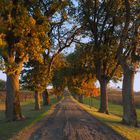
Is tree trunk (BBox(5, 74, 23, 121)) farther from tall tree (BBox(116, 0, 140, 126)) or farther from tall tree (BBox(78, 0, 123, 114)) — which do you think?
tall tree (BBox(78, 0, 123, 114))

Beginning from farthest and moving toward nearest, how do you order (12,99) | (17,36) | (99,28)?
(99,28)
(12,99)
(17,36)

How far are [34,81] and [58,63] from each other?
2135 centimetres

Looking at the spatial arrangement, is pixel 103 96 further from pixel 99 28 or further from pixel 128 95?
pixel 128 95

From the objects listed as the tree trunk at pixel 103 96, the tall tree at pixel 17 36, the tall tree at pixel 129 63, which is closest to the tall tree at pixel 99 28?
the tree trunk at pixel 103 96

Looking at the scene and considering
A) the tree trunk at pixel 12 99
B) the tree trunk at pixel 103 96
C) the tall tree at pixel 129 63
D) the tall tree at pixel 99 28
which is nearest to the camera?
the tall tree at pixel 129 63

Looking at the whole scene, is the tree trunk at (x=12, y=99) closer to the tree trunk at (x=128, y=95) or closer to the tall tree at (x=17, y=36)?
the tall tree at (x=17, y=36)

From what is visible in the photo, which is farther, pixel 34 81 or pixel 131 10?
pixel 34 81

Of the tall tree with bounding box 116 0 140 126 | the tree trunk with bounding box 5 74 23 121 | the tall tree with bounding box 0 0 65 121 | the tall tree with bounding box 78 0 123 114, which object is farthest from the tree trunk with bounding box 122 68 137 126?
the tall tree with bounding box 78 0 123 114

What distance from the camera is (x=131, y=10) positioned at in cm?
2994

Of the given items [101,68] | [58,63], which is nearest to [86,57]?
[101,68]

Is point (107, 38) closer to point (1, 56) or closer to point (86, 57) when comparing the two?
point (86, 57)

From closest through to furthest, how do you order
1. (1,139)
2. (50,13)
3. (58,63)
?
(1,139)
(50,13)
(58,63)

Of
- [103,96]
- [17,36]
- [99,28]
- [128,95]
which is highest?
[99,28]

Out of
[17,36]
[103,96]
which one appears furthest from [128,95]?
[103,96]
